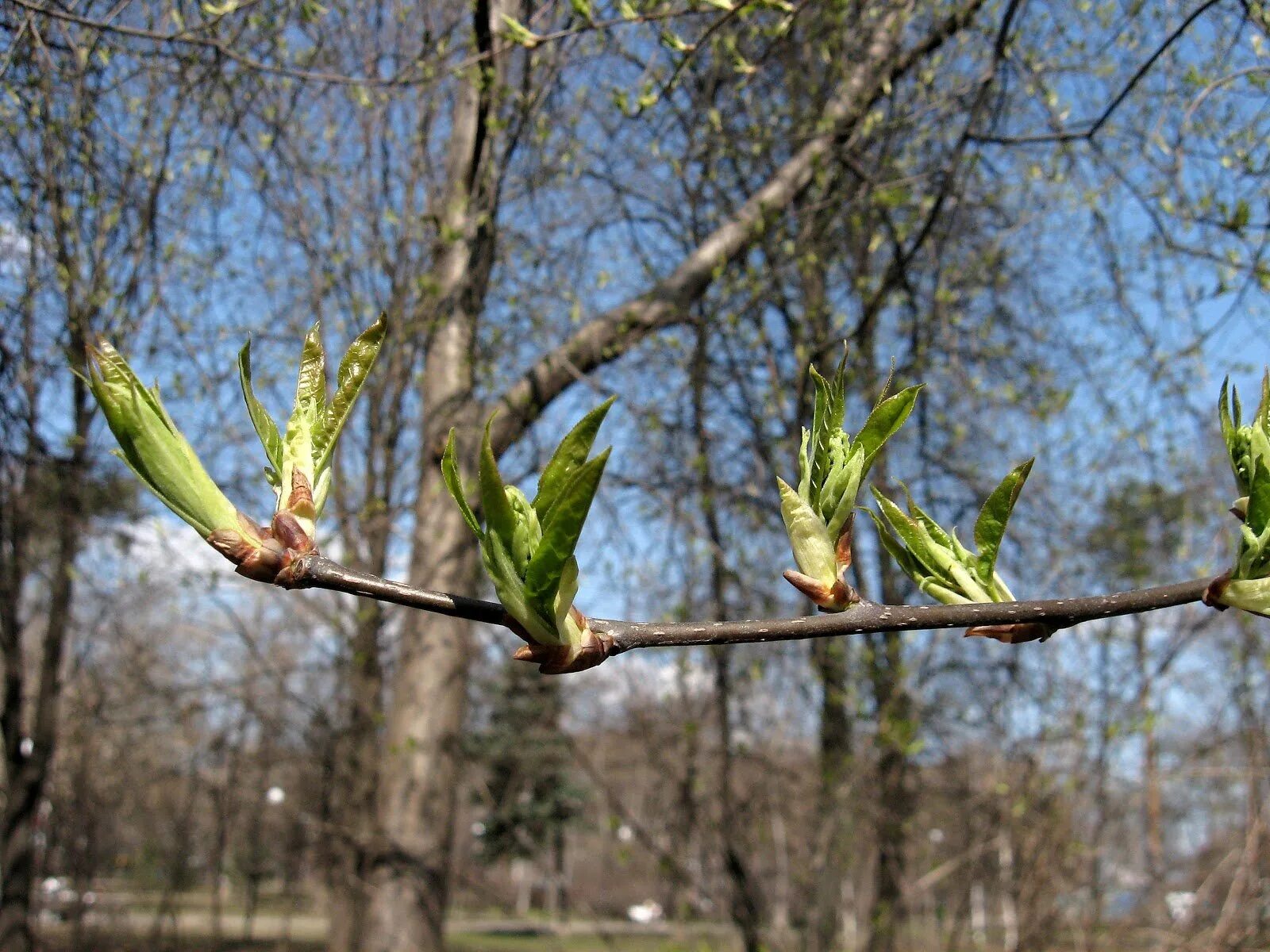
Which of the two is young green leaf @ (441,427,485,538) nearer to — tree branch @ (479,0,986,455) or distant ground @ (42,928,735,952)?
tree branch @ (479,0,986,455)

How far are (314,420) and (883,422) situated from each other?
0.47m

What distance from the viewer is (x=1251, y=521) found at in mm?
857

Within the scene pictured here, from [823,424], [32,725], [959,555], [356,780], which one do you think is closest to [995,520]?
[959,555]

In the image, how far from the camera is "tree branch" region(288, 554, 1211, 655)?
2.44 feet

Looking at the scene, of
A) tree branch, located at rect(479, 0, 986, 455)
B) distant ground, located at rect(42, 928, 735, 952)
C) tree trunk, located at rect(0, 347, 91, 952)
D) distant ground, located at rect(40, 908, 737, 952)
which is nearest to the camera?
tree branch, located at rect(479, 0, 986, 455)

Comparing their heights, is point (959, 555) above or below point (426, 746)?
above

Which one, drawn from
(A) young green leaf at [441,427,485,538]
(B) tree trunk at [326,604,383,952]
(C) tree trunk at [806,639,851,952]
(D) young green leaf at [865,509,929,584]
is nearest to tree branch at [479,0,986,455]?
(B) tree trunk at [326,604,383,952]

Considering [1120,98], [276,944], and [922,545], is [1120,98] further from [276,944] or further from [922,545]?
[276,944]

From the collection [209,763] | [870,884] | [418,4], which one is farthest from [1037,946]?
[209,763]

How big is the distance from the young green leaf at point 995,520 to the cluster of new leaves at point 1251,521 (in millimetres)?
167

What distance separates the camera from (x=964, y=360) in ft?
19.0

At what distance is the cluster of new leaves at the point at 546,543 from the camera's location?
67 centimetres

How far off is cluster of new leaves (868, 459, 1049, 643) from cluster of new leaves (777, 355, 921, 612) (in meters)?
0.04

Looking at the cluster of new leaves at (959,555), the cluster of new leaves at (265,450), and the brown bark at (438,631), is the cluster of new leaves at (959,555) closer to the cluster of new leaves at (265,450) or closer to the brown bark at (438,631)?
the cluster of new leaves at (265,450)
